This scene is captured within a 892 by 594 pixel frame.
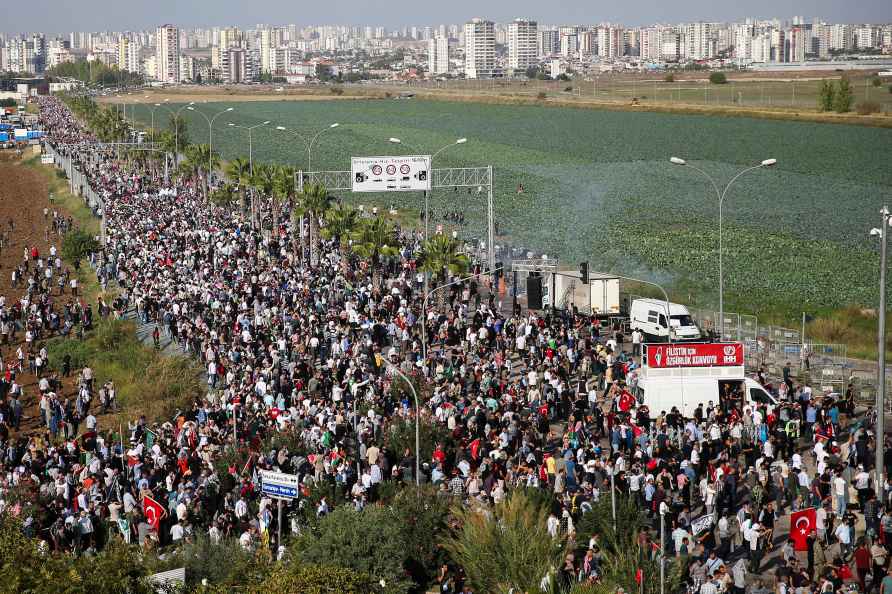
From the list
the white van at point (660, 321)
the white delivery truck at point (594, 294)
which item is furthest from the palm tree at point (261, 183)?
the white van at point (660, 321)

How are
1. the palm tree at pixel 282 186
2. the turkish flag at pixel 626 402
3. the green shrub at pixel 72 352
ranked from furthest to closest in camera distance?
the palm tree at pixel 282 186, the green shrub at pixel 72 352, the turkish flag at pixel 626 402

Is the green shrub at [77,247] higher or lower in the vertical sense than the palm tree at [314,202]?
lower

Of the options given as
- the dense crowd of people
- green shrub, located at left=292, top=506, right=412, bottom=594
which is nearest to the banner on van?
the dense crowd of people

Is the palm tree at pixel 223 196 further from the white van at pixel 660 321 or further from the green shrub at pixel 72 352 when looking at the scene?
the white van at pixel 660 321

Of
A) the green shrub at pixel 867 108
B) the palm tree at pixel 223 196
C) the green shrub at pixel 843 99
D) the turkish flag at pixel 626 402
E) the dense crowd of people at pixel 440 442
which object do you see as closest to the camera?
the dense crowd of people at pixel 440 442

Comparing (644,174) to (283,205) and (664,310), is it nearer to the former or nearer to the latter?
(283,205)

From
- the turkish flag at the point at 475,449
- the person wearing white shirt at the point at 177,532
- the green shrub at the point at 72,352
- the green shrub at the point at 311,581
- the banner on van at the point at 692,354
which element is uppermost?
the banner on van at the point at 692,354

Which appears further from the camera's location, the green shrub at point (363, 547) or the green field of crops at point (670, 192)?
the green field of crops at point (670, 192)

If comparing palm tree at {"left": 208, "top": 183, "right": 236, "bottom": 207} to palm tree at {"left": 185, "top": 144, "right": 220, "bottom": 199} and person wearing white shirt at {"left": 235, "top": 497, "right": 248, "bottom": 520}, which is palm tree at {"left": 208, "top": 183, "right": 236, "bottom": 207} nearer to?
palm tree at {"left": 185, "top": 144, "right": 220, "bottom": 199}
